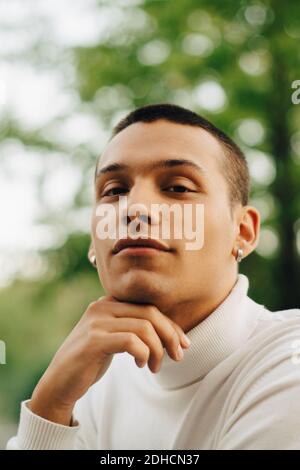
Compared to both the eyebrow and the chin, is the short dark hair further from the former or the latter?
the chin

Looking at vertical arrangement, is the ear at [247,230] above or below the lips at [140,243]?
above

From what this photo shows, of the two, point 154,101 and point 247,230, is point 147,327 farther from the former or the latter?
point 154,101

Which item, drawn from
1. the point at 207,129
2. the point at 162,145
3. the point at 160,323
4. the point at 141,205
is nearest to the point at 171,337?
the point at 160,323

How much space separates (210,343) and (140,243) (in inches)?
10.8

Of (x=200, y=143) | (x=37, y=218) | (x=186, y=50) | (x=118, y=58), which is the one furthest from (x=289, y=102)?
(x=200, y=143)

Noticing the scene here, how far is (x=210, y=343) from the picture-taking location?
3.93 ft

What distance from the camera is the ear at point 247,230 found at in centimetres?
139

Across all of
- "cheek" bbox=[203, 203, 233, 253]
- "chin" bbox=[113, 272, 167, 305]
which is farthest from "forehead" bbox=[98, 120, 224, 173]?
"chin" bbox=[113, 272, 167, 305]

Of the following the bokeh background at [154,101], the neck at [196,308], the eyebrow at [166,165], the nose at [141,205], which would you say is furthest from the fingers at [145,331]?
the bokeh background at [154,101]

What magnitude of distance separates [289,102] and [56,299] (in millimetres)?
2495

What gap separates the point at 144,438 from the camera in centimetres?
127

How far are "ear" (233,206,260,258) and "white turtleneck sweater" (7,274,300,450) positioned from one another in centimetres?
10

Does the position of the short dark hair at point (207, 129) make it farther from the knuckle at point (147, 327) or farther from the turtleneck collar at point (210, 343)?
the knuckle at point (147, 327)

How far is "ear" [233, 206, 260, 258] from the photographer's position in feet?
4.55
